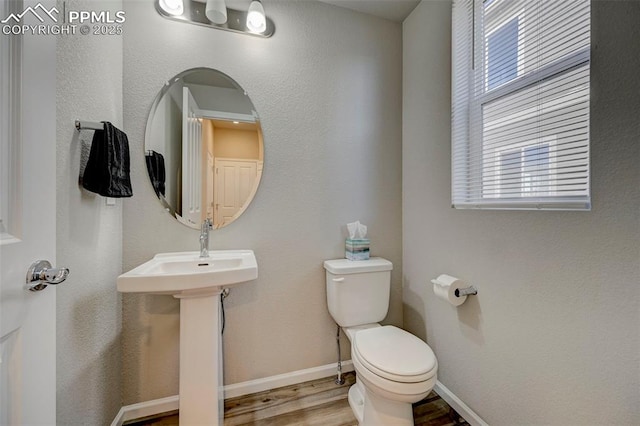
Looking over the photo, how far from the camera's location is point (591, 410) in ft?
2.95

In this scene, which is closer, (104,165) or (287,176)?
(104,165)

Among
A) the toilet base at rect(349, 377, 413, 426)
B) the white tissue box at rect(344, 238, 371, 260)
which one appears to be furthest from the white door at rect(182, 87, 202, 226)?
the toilet base at rect(349, 377, 413, 426)

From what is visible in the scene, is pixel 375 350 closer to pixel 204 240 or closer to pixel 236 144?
pixel 204 240

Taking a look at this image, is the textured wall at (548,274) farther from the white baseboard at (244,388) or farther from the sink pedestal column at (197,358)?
the sink pedestal column at (197,358)

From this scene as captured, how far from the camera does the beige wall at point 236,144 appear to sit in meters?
1.56

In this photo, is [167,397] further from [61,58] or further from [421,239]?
[421,239]

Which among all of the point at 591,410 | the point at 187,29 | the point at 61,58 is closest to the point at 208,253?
the point at 61,58

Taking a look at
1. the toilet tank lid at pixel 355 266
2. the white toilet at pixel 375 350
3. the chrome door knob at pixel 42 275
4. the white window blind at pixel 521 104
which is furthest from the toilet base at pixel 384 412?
the chrome door knob at pixel 42 275

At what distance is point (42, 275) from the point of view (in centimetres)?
61

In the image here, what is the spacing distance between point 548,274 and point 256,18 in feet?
6.50

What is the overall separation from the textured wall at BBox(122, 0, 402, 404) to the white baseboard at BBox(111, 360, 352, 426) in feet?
0.11

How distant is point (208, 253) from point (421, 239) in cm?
135

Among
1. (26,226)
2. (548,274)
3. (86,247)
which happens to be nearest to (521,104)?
(548,274)

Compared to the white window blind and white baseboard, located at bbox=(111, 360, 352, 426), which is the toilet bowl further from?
the white window blind
